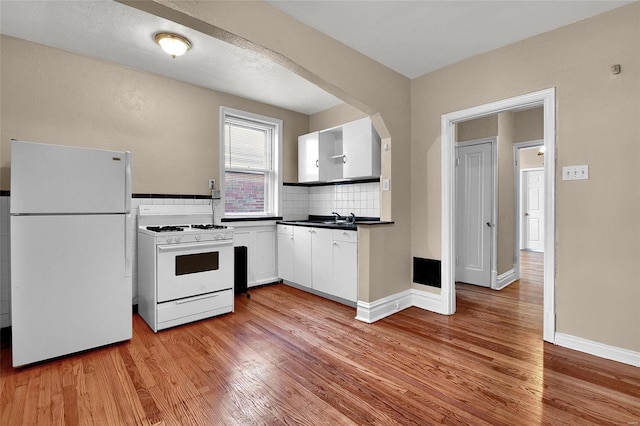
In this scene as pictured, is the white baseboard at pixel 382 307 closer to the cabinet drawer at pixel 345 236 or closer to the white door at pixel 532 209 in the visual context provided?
the cabinet drawer at pixel 345 236

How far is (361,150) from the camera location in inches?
Answer: 151

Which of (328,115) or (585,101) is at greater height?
(328,115)

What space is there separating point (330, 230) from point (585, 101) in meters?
2.54

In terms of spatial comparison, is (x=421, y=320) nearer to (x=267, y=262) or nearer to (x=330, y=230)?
(x=330, y=230)

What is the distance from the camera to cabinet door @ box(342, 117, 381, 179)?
3723 millimetres

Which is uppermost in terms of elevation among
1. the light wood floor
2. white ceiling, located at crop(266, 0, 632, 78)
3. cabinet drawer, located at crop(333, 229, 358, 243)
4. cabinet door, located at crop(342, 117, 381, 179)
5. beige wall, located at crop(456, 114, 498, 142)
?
white ceiling, located at crop(266, 0, 632, 78)

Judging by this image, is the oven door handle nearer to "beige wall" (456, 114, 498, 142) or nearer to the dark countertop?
the dark countertop

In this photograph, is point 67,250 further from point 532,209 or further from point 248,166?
point 532,209

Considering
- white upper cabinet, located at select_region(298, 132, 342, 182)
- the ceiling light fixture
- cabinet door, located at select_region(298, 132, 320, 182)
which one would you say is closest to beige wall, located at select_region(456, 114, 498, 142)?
white upper cabinet, located at select_region(298, 132, 342, 182)

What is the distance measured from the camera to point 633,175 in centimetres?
224

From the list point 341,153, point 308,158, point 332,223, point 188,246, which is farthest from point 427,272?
point 188,246

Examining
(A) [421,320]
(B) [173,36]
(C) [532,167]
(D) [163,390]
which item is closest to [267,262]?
(A) [421,320]

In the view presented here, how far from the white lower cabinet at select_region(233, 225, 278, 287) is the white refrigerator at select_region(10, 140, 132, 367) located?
1706 mm

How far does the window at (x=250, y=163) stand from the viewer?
4262 millimetres
